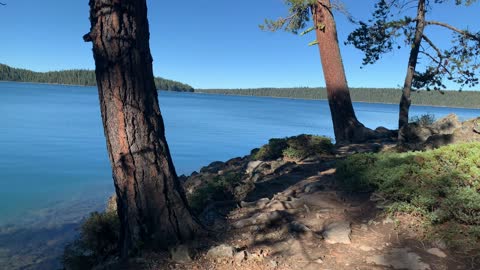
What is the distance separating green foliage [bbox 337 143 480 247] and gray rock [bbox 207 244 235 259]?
2009 millimetres

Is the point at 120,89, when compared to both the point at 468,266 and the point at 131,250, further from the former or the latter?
the point at 468,266

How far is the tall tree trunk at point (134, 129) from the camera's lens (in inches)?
156

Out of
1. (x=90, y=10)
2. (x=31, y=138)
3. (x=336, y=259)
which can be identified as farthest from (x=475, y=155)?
(x=31, y=138)

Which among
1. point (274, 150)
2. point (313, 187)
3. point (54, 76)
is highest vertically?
point (54, 76)

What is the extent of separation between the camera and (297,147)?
9398 mm

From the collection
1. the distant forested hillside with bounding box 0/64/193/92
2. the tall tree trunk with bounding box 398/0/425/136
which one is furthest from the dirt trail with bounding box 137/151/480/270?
the distant forested hillside with bounding box 0/64/193/92

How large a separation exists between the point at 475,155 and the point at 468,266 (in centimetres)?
241

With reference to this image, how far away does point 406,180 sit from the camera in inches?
198

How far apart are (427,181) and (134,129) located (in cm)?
361

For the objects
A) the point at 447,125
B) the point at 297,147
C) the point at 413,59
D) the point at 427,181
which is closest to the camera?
the point at 427,181

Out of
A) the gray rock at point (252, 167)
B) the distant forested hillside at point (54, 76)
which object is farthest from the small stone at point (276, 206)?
the distant forested hillside at point (54, 76)

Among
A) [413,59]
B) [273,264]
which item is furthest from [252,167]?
[413,59]

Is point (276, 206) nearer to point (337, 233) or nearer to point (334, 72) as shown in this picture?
point (337, 233)

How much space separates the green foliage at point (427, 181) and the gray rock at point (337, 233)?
2.16 feet
